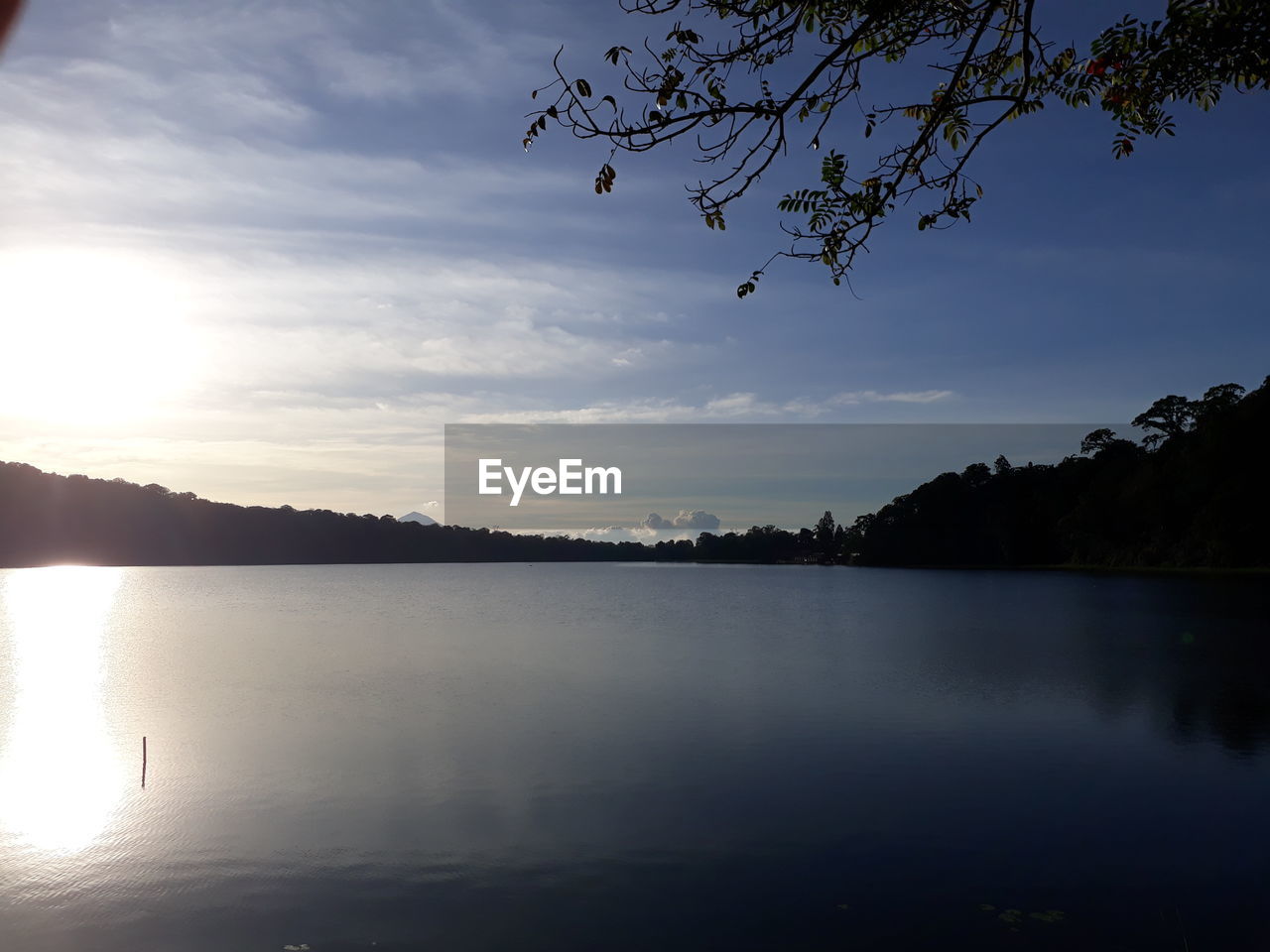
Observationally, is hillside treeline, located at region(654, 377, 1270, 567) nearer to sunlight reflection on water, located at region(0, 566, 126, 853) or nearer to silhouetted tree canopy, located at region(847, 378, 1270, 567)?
silhouetted tree canopy, located at region(847, 378, 1270, 567)

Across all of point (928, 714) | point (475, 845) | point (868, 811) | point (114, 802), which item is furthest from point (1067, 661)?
point (114, 802)

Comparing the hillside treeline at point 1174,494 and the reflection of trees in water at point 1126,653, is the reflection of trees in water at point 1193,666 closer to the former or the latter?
the reflection of trees in water at point 1126,653

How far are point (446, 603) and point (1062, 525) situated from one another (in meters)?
121

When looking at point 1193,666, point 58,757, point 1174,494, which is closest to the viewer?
point 58,757

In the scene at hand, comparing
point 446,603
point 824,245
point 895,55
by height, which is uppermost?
point 895,55

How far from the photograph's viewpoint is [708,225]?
8.73 m

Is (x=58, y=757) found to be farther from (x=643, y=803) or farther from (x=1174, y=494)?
(x=1174, y=494)

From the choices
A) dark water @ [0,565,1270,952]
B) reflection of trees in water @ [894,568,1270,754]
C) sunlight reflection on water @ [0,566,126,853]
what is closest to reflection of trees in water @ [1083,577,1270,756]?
reflection of trees in water @ [894,568,1270,754]

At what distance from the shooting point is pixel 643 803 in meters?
18.8

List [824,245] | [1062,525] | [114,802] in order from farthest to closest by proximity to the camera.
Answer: [1062,525], [114,802], [824,245]

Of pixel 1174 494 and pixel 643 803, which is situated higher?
pixel 1174 494

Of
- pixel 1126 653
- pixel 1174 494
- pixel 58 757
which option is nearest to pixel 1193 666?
pixel 1126 653

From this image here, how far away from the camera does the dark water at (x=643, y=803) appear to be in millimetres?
12758

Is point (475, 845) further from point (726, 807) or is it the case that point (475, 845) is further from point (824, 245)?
point (824, 245)
